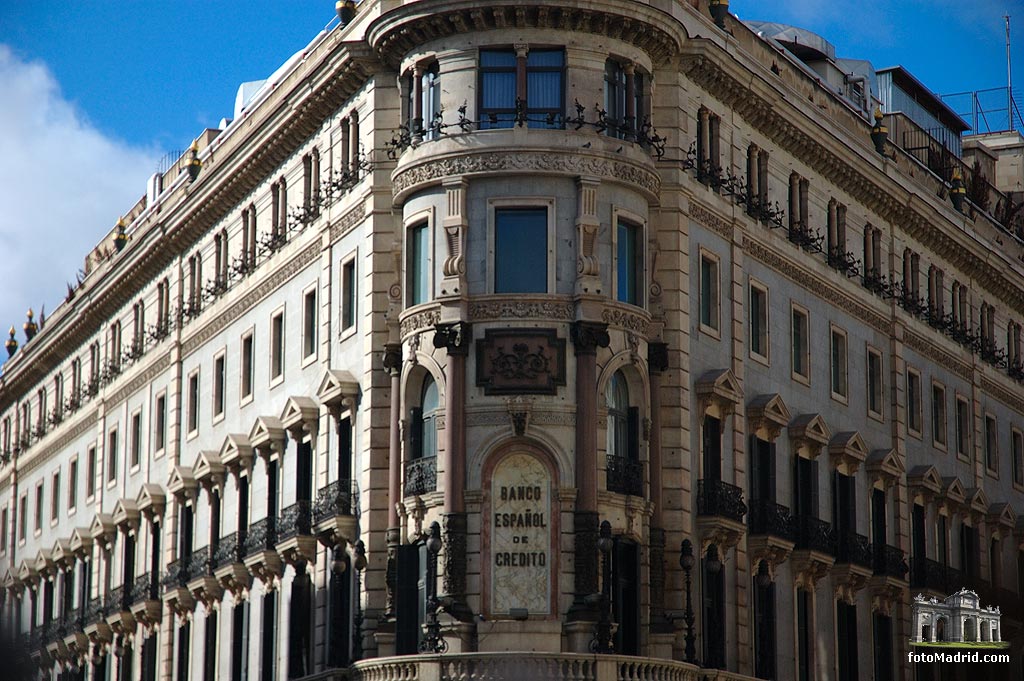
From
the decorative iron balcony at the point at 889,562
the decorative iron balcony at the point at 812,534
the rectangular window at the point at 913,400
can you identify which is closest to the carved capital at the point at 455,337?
the decorative iron balcony at the point at 812,534

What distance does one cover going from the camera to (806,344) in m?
75.3

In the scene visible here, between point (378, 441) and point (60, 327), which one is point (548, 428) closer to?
point (378, 441)

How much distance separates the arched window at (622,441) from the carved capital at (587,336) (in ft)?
4.27

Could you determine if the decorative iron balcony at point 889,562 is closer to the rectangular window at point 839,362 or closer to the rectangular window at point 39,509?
the rectangular window at point 839,362

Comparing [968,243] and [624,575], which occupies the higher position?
[968,243]

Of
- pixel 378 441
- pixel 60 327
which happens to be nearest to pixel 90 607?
pixel 60 327

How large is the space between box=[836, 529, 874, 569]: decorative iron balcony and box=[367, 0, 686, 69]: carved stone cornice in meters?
17.7

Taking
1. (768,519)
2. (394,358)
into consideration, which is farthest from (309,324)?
(768,519)

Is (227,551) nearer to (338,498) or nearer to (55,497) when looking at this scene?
(338,498)

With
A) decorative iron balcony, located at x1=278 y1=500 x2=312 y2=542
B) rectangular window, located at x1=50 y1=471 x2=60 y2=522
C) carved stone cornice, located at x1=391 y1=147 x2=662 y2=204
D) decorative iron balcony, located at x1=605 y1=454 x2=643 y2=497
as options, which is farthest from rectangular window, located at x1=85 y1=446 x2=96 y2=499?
decorative iron balcony, located at x1=605 y1=454 x2=643 y2=497

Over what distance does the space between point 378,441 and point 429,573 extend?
209 inches

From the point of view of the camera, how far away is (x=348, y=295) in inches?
2736

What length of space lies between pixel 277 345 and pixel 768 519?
16329 millimetres

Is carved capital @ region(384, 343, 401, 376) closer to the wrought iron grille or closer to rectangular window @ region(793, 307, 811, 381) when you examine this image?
the wrought iron grille
